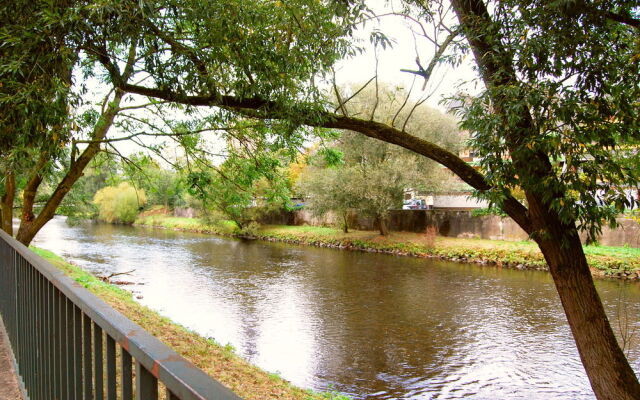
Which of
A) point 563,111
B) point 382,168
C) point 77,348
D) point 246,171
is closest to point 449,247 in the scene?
point 382,168

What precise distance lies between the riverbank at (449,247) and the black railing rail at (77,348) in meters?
19.6

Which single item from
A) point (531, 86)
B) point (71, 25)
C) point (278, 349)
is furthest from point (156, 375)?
point (278, 349)

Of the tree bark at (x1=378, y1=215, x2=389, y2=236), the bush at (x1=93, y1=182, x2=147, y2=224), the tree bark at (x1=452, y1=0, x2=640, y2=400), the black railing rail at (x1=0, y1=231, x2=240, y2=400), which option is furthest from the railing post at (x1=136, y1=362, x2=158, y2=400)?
the bush at (x1=93, y1=182, x2=147, y2=224)

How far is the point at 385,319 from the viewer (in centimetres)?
1288

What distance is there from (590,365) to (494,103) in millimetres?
3143

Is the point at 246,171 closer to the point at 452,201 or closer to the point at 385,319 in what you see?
the point at 385,319

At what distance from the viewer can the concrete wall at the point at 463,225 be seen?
21312mm

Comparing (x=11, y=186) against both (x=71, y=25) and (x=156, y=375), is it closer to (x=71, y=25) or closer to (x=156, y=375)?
(x=71, y=25)

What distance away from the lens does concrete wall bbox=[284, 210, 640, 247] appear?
2131cm

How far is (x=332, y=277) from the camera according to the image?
1869 centimetres

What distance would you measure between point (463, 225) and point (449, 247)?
118 inches

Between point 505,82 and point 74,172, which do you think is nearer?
point 505,82

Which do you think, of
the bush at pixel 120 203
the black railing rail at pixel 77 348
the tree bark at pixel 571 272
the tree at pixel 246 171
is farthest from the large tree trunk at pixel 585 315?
the bush at pixel 120 203

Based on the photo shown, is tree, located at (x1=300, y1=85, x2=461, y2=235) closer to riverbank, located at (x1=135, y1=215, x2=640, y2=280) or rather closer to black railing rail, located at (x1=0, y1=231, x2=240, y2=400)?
riverbank, located at (x1=135, y1=215, x2=640, y2=280)
